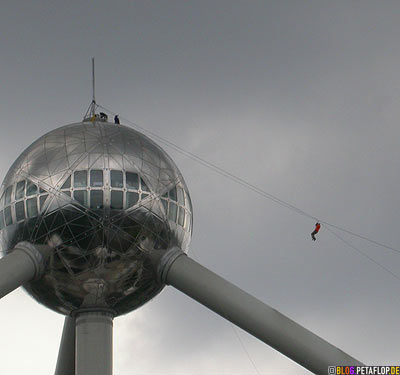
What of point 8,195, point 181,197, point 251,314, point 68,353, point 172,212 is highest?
point 181,197

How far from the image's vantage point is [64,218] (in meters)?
17.0

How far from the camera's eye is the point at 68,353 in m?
20.6

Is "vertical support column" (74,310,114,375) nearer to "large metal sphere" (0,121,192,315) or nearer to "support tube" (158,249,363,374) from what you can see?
"large metal sphere" (0,121,192,315)

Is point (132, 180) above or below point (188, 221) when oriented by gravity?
above

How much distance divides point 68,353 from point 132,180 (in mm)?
5634

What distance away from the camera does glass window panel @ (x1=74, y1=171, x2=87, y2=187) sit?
17.2 metres

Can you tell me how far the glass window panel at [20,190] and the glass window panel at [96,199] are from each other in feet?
5.49

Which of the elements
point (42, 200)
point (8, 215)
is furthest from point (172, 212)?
point (8, 215)

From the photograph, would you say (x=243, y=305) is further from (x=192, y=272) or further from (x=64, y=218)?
(x=64, y=218)

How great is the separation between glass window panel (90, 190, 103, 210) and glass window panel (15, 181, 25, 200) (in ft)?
5.49

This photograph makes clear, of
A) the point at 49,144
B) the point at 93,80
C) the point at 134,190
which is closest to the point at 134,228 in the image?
the point at 134,190

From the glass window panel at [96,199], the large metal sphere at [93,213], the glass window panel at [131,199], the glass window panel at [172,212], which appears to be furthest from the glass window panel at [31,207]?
the glass window panel at [172,212]

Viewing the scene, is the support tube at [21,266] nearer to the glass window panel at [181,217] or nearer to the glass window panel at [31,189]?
the glass window panel at [31,189]

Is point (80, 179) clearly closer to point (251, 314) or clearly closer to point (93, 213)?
point (93, 213)
